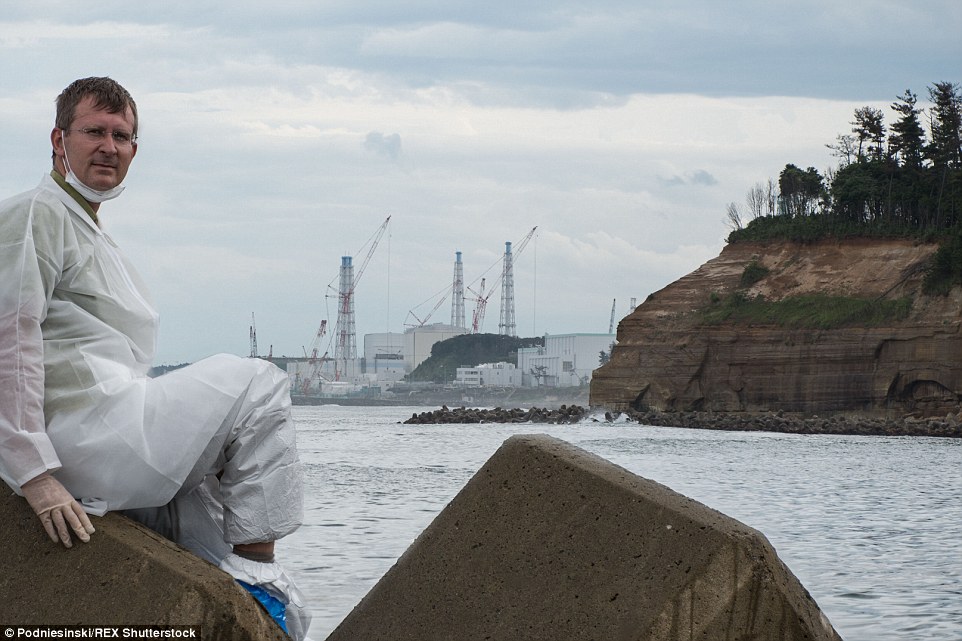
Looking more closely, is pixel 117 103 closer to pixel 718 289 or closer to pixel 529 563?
pixel 529 563

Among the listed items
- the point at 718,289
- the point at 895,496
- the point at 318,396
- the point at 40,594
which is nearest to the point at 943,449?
the point at 895,496

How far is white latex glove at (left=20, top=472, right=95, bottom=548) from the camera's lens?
290 centimetres

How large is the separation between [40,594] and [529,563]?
1.29 m

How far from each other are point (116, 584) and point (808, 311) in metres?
55.0

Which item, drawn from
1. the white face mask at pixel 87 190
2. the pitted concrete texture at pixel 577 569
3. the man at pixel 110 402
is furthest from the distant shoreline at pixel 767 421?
the white face mask at pixel 87 190

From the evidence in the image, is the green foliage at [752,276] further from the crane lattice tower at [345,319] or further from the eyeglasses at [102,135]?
the crane lattice tower at [345,319]

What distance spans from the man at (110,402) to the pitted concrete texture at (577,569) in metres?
0.41

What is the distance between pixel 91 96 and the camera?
320 cm

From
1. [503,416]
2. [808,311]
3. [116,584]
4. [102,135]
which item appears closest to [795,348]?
[808,311]

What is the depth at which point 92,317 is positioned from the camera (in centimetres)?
309

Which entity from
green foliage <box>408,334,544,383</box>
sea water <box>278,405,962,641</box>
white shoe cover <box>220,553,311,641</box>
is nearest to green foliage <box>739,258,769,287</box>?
sea water <box>278,405,962,641</box>

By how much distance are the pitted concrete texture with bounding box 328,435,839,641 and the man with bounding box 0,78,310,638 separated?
410mm

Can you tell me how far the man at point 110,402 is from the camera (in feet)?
9.56

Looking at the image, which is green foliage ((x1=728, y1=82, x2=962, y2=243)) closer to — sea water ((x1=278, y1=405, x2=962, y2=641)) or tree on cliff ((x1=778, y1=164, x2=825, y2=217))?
tree on cliff ((x1=778, y1=164, x2=825, y2=217))
